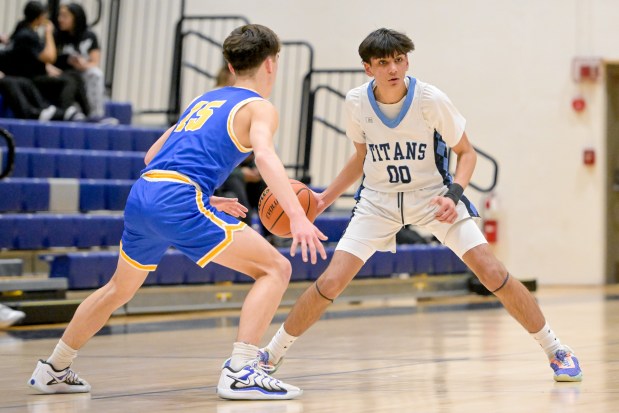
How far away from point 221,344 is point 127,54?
306 inches

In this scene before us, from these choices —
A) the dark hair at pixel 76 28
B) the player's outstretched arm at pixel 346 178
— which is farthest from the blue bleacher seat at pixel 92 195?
the player's outstretched arm at pixel 346 178

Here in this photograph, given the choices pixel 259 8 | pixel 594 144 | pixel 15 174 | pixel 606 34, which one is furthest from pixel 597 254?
pixel 15 174

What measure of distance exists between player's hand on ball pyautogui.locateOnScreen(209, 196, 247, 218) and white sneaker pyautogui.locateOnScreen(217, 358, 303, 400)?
607mm

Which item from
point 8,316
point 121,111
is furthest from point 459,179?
point 121,111

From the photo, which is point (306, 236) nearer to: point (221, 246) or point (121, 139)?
point (221, 246)

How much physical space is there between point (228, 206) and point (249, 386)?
2.38ft

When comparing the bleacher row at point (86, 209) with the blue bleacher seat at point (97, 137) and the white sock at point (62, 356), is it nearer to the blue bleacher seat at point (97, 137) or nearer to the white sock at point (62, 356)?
the blue bleacher seat at point (97, 137)

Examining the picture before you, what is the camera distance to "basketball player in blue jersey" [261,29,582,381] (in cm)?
459

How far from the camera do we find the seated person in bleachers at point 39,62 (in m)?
10.2

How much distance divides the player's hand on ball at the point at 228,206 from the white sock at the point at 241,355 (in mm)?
560

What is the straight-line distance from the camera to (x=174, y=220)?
403 centimetres

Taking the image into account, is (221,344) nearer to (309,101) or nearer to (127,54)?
(309,101)

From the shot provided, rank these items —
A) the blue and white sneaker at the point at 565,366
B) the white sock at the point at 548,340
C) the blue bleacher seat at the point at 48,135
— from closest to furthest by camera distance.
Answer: the blue and white sneaker at the point at 565,366 → the white sock at the point at 548,340 → the blue bleacher seat at the point at 48,135

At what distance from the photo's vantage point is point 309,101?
1148cm
